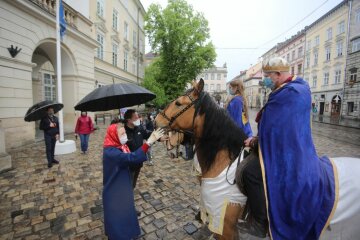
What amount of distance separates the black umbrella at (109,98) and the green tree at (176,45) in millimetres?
22478

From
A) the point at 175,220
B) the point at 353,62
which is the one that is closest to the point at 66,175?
the point at 175,220

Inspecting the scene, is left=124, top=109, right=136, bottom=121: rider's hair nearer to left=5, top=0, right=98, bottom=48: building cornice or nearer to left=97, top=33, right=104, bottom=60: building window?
left=5, top=0, right=98, bottom=48: building cornice

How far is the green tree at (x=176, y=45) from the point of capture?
25594 millimetres

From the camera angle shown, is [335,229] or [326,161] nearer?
[335,229]

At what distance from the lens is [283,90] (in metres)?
1.72

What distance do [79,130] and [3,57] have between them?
4.08 meters

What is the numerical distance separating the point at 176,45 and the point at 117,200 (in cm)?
2561

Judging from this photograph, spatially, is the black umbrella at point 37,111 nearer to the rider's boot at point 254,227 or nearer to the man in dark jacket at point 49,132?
the man in dark jacket at point 49,132

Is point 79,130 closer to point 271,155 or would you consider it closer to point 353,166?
point 271,155

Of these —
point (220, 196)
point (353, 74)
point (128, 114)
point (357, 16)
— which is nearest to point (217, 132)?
point (220, 196)

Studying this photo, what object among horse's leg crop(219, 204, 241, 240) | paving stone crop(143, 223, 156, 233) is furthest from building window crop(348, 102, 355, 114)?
horse's leg crop(219, 204, 241, 240)

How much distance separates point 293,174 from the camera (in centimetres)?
170

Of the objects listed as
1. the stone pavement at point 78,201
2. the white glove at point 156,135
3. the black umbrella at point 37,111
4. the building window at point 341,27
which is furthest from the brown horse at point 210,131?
the building window at point 341,27

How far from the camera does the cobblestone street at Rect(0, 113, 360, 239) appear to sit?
321 centimetres
